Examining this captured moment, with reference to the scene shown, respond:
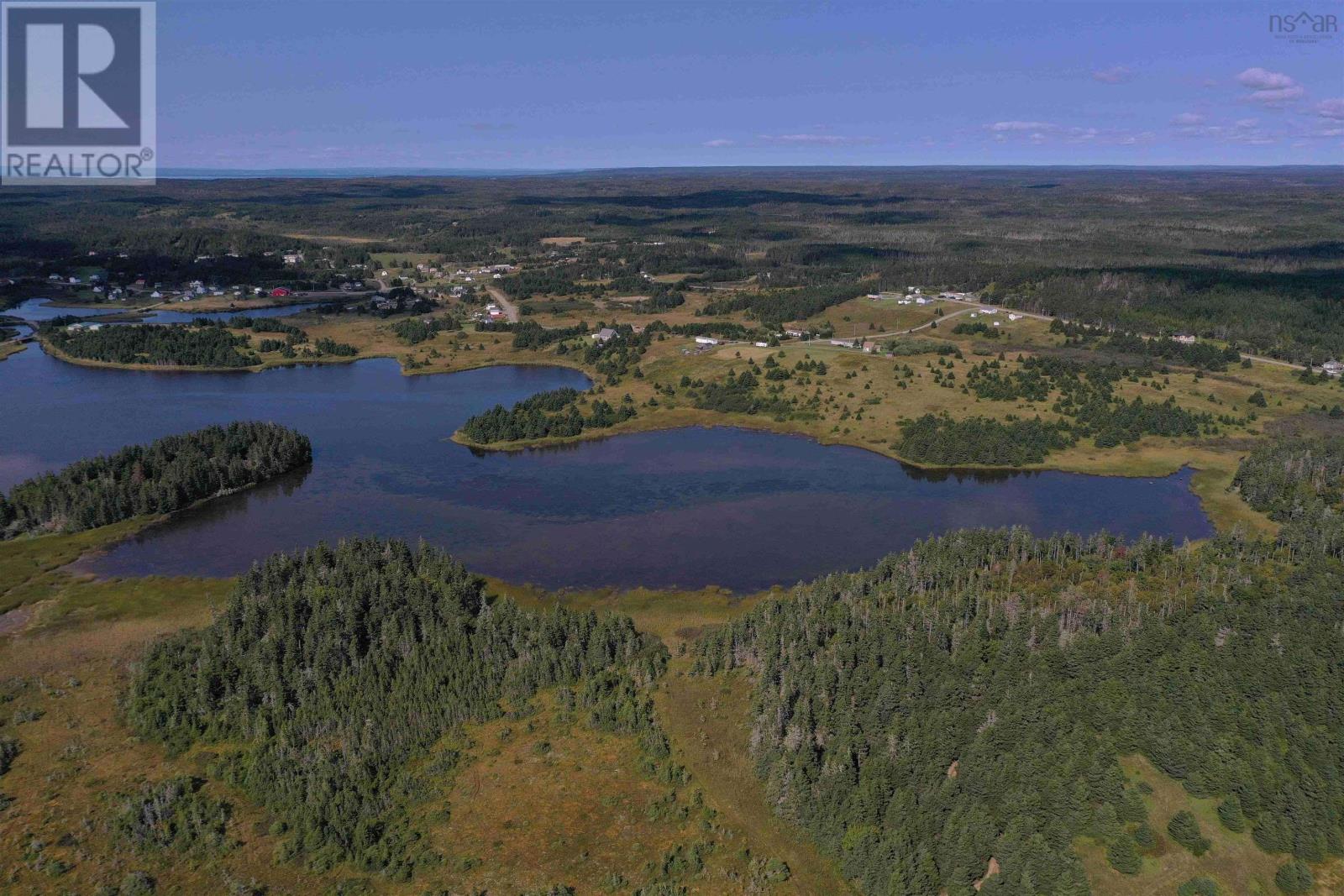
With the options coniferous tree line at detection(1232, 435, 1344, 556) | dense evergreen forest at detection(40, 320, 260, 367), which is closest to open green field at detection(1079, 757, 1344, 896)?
coniferous tree line at detection(1232, 435, 1344, 556)

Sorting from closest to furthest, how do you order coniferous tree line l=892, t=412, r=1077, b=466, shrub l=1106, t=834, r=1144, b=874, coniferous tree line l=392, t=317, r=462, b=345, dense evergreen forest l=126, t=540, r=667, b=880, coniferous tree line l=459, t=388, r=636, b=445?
shrub l=1106, t=834, r=1144, b=874 → dense evergreen forest l=126, t=540, r=667, b=880 → coniferous tree line l=892, t=412, r=1077, b=466 → coniferous tree line l=459, t=388, r=636, b=445 → coniferous tree line l=392, t=317, r=462, b=345

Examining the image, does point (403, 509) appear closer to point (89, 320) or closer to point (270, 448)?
point (270, 448)

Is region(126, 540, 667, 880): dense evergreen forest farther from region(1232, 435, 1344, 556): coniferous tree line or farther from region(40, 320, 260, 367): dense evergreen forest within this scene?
region(40, 320, 260, 367): dense evergreen forest

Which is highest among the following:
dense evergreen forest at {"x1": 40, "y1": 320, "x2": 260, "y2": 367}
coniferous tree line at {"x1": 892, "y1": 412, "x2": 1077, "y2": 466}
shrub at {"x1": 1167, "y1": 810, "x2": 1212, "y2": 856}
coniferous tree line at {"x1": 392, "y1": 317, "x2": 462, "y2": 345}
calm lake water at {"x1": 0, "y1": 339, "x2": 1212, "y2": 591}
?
coniferous tree line at {"x1": 392, "y1": 317, "x2": 462, "y2": 345}

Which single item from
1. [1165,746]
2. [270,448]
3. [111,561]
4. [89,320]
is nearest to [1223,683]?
[1165,746]

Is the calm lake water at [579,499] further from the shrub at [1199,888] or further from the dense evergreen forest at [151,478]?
the shrub at [1199,888]

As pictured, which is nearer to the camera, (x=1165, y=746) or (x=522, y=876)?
(x=522, y=876)
